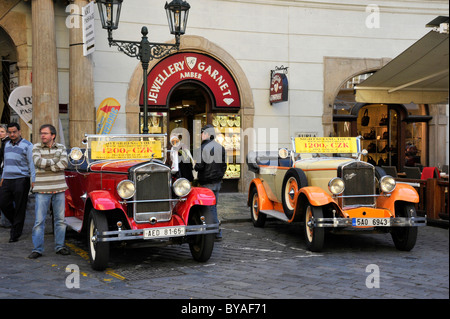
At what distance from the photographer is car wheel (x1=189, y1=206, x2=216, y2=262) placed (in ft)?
19.6

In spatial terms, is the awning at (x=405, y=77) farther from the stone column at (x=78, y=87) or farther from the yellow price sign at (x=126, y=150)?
the stone column at (x=78, y=87)

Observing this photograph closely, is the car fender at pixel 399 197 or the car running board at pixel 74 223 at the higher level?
the car fender at pixel 399 197

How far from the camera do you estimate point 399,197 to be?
6.78 metres

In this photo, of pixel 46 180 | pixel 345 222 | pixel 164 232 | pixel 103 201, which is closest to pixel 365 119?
pixel 345 222

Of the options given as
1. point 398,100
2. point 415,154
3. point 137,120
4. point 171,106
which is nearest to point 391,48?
point 415,154

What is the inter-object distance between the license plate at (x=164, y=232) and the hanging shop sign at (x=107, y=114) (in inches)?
273

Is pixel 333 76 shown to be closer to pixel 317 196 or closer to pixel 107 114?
pixel 107 114

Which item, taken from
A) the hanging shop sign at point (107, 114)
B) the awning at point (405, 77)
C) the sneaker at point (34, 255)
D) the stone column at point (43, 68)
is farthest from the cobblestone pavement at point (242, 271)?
the hanging shop sign at point (107, 114)

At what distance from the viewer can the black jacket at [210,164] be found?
7324 millimetres

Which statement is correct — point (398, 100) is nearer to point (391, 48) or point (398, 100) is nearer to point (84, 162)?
point (84, 162)

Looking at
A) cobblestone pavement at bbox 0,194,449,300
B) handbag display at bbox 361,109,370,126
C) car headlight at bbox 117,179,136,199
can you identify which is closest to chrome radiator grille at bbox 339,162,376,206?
cobblestone pavement at bbox 0,194,449,300

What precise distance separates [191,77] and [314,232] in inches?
303

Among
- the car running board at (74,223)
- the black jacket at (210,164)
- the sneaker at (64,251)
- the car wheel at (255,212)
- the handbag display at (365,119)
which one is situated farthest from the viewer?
the handbag display at (365,119)

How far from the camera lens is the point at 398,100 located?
6.65 meters
